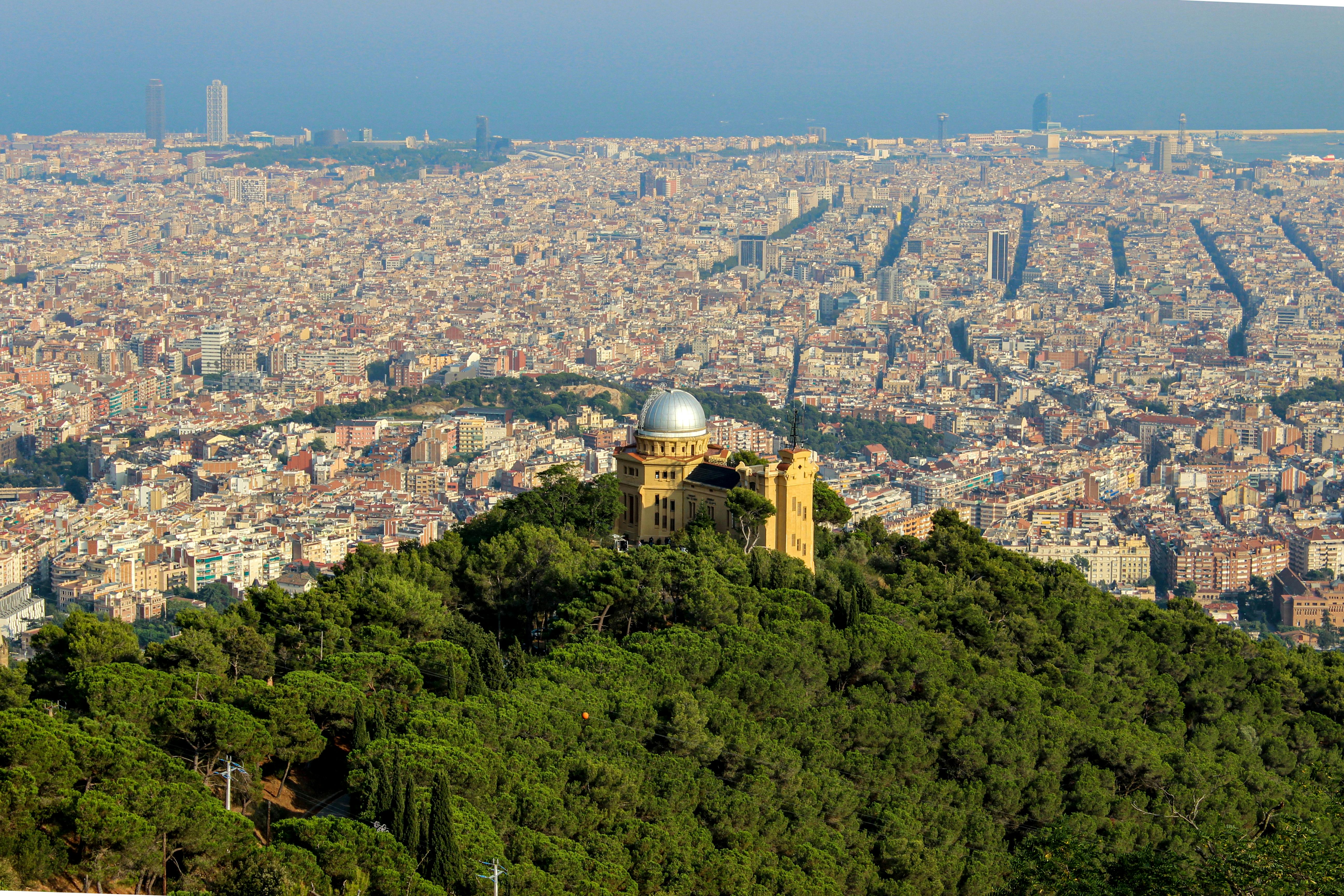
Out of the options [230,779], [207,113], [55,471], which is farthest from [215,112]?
[230,779]

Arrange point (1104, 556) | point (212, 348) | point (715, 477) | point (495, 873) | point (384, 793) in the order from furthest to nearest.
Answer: point (212, 348)
point (1104, 556)
point (715, 477)
point (384, 793)
point (495, 873)

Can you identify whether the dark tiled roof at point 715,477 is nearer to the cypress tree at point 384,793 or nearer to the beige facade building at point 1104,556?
the cypress tree at point 384,793

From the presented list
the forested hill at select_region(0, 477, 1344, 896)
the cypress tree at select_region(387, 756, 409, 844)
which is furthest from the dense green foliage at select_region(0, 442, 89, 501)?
the cypress tree at select_region(387, 756, 409, 844)

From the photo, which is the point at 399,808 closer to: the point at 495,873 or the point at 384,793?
the point at 384,793

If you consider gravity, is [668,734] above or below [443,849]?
below

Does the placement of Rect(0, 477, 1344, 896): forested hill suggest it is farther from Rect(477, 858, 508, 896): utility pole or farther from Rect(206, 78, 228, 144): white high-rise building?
Rect(206, 78, 228, 144): white high-rise building

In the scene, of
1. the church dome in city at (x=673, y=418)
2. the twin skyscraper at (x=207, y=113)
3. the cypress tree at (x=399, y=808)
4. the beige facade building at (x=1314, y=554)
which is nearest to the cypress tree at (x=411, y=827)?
the cypress tree at (x=399, y=808)
